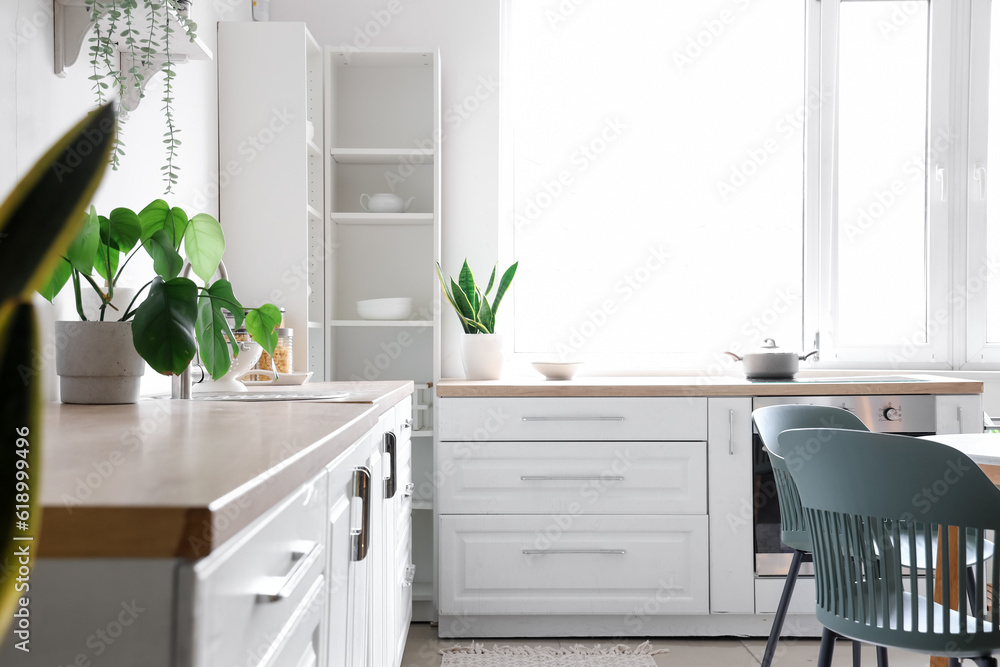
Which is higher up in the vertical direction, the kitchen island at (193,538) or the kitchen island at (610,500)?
the kitchen island at (193,538)

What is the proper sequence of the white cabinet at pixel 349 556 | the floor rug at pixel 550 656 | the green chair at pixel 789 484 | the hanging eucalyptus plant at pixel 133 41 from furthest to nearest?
the floor rug at pixel 550 656 → the green chair at pixel 789 484 → the hanging eucalyptus plant at pixel 133 41 → the white cabinet at pixel 349 556

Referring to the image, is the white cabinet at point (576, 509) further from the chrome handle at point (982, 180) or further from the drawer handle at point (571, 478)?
the chrome handle at point (982, 180)

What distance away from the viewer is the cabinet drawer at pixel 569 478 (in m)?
2.52

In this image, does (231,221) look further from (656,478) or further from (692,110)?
(692,110)

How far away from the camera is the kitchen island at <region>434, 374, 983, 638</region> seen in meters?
2.52

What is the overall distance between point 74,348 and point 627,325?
7.81ft

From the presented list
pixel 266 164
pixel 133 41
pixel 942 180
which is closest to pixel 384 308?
pixel 266 164

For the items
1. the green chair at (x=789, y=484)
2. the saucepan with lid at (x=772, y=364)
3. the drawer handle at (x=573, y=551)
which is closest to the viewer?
the green chair at (x=789, y=484)

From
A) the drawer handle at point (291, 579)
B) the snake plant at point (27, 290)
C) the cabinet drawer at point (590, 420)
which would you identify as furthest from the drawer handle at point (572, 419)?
the snake plant at point (27, 290)

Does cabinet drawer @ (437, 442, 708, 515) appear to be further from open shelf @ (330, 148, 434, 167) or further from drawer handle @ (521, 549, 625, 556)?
open shelf @ (330, 148, 434, 167)

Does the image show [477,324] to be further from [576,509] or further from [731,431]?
[731,431]

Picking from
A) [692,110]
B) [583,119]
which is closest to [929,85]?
[692,110]

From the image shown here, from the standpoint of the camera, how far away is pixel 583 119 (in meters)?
3.27

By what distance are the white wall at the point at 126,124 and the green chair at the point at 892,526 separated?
131 cm
